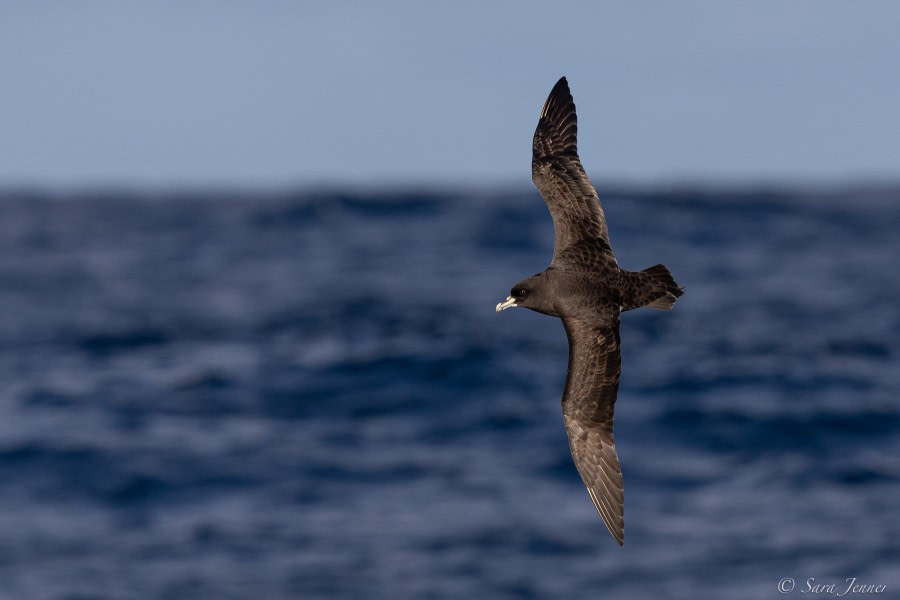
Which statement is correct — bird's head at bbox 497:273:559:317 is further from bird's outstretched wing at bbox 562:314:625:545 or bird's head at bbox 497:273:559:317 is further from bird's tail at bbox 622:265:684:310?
bird's tail at bbox 622:265:684:310

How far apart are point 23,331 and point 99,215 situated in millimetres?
32813

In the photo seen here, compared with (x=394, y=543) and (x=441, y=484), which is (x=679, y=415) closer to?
(x=441, y=484)

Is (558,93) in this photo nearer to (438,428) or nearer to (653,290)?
(653,290)

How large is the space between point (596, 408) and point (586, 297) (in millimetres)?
1172

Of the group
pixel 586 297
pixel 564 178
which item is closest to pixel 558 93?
pixel 564 178

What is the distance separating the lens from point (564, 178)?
12.7 metres

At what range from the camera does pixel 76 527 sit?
109 feet

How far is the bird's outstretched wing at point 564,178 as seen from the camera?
12289mm

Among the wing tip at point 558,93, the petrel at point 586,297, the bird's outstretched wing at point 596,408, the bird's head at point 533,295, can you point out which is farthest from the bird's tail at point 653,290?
the wing tip at point 558,93

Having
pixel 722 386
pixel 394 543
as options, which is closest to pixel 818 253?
pixel 722 386

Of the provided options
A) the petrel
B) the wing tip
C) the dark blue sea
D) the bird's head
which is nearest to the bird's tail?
the petrel

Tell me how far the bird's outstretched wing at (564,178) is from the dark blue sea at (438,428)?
59.8 feet

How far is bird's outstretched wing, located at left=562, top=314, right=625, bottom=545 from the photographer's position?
39.3 feet

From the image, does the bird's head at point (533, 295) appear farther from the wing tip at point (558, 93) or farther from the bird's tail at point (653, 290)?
the wing tip at point (558, 93)
